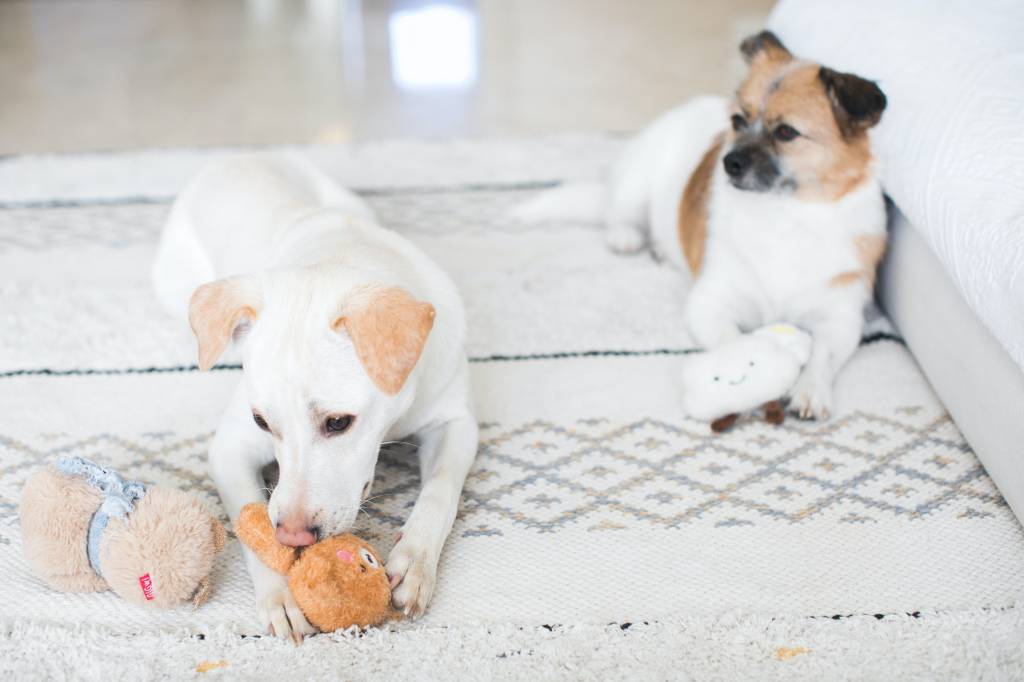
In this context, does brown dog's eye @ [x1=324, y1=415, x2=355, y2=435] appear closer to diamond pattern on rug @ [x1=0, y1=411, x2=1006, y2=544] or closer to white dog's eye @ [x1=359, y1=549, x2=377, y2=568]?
white dog's eye @ [x1=359, y1=549, x2=377, y2=568]

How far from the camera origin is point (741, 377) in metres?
1.93

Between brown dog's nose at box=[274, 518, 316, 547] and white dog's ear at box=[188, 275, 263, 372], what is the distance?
0.87ft

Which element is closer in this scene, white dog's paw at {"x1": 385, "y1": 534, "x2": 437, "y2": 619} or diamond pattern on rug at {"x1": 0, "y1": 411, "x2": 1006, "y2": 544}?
white dog's paw at {"x1": 385, "y1": 534, "x2": 437, "y2": 619}

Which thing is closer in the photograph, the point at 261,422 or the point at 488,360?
the point at 261,422

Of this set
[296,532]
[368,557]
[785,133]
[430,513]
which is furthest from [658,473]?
[785,133]

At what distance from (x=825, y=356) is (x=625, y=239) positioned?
0.78 metres

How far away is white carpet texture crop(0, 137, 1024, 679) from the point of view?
1.43 m

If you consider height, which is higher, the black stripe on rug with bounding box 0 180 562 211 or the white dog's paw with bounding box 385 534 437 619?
the white dog's paw with bounding box 385 534 437 619

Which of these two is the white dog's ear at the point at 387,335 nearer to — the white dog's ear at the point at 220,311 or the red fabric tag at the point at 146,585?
the white dog's ear at the point at 220,311

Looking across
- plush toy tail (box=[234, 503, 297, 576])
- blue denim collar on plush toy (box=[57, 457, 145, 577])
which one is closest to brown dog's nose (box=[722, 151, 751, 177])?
plush toy tail (box=[234, 503, 297, 576])

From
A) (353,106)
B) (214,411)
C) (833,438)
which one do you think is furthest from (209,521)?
(353,106)

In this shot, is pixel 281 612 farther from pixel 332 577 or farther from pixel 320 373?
pixel 320 373

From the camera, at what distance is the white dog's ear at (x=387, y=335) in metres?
1.39

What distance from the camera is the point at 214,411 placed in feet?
6.74
